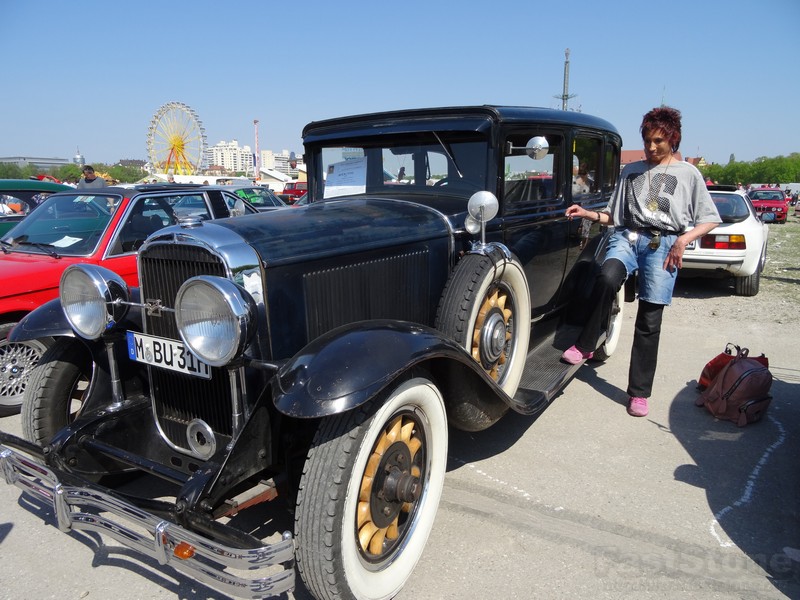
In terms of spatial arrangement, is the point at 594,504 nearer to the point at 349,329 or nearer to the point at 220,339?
the point at 349,329

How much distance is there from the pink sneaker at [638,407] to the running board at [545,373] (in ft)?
1.72

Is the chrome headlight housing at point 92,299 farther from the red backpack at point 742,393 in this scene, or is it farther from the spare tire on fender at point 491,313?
the red backpack at point 742,393

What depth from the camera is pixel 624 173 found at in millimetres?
3680

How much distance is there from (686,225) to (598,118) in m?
1.27

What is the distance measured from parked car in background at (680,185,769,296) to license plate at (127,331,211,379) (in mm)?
6749

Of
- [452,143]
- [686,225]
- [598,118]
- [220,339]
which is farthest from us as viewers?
[598,118]

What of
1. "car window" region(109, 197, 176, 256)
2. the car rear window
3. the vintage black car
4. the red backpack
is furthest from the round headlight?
the car rear window

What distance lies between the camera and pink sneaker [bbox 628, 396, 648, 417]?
3.78m

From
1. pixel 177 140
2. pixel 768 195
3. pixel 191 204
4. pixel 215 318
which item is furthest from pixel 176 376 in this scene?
pixel 177 140

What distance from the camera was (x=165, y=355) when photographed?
7.33 ft

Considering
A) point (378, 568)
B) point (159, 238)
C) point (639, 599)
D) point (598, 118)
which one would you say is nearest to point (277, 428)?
point (378, 568)

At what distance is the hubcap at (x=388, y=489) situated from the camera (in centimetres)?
203

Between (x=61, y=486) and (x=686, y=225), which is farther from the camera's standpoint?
(x=686, y=225)

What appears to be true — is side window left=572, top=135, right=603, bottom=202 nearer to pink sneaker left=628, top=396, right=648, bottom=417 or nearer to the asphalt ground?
pink sneaker left=628, top=396, right=648, bottom=417
